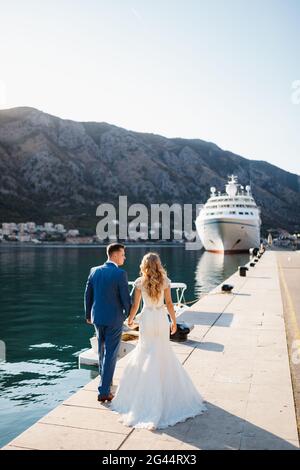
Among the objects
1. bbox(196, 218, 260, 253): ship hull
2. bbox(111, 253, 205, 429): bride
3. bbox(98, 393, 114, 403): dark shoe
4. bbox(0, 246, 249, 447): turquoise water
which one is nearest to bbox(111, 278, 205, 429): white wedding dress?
bbox(111, 253, 205, 429): bride

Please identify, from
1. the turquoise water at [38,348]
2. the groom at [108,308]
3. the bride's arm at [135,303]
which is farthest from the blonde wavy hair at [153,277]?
the turquoise water at [38,348]

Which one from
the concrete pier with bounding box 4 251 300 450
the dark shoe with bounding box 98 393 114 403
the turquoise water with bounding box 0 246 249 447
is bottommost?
the turquoise water with bounding box 0 246 249 447

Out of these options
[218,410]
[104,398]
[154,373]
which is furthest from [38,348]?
[154,373]

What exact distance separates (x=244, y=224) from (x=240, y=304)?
67.0 metres

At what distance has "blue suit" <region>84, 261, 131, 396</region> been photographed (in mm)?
6477

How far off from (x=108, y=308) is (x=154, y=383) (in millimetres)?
1249

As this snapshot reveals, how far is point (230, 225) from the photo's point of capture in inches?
3191

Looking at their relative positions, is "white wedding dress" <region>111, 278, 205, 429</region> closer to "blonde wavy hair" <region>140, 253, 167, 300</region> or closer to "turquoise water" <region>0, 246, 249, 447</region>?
"blonde wavy hair" <region>140, 253, 167, 300</region>

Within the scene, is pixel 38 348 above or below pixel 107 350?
below

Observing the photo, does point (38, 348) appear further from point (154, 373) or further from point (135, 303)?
point (154, 373)

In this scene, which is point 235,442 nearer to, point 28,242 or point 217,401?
point 217,401

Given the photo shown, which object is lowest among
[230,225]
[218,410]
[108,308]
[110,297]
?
[218,410]

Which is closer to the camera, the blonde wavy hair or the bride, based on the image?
the bride

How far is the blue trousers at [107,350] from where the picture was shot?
6523 millimetres
